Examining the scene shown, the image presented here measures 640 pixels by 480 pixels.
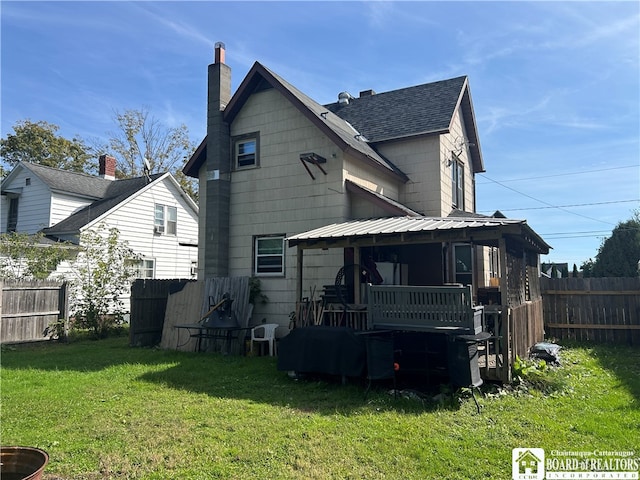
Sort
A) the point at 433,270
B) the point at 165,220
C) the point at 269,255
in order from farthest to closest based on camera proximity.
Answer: the point at 165,220 → the point at 269,255 → the point at 433,270

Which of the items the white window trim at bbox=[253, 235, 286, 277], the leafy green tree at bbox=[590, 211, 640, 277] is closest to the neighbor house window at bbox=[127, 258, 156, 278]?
the white window trim at bbox=[253, 235, 286, 277]

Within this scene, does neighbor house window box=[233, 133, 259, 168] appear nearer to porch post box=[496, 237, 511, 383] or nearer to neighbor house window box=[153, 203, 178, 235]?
porch post box=[496, 237, 511, 383]

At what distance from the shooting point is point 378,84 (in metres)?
17.4

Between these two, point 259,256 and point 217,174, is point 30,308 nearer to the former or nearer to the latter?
point 217,174

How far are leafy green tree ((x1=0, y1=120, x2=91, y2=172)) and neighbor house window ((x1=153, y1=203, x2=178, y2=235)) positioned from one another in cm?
1886

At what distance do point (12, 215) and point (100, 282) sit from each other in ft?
30.4

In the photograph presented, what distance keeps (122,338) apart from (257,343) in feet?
19.0

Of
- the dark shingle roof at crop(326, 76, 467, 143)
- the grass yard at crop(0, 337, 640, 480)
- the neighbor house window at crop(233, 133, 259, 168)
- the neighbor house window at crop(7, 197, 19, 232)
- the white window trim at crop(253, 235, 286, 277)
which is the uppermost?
the dark shingle roof at crop(326, 76, 467, 143)

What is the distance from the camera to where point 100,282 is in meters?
14.9

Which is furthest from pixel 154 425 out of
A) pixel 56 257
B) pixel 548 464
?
pixel 56 257

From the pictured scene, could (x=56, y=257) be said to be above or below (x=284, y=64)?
below

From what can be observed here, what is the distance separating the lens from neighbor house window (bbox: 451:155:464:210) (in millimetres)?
14400

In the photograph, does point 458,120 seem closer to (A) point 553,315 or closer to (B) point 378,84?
(B) point 378,84

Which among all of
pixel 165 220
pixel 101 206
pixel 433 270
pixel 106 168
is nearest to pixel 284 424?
pixel 433 270
